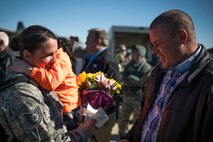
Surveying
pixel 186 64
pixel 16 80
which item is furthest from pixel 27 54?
pixel 186 64

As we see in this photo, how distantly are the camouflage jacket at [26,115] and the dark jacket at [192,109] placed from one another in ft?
3.00

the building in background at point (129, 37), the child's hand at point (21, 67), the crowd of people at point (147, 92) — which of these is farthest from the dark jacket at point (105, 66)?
the building in background at point (129, 37)

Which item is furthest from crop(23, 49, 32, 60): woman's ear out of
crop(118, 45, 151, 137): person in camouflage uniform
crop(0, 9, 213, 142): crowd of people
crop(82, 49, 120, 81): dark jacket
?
crop(118, 45, 151, 137): person in camouflage uniform

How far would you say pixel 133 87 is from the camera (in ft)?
22.9

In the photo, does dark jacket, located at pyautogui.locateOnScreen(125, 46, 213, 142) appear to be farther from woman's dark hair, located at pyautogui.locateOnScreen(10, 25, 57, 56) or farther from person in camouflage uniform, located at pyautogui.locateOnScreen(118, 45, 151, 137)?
person in camouflage uniform, located at pyautogui.locateOnScreen(118, 45, 151, 137)

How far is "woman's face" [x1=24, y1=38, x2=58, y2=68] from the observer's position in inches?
89.1

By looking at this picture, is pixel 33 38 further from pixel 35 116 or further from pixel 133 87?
pixel 133 87

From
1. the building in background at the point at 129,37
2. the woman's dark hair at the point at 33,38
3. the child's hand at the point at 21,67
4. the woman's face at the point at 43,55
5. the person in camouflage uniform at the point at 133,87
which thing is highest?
the woman's dark hair at the point at 33,38

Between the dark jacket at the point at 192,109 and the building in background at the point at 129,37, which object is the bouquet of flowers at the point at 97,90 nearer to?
the dark jacket at the point at 192,109

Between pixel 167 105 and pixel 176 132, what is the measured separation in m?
0.23

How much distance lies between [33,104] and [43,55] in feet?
1.47

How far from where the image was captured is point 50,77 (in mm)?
2328

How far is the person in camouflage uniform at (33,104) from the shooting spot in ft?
6.67

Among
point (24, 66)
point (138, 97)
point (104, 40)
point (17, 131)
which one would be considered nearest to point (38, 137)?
point (17, 131)
